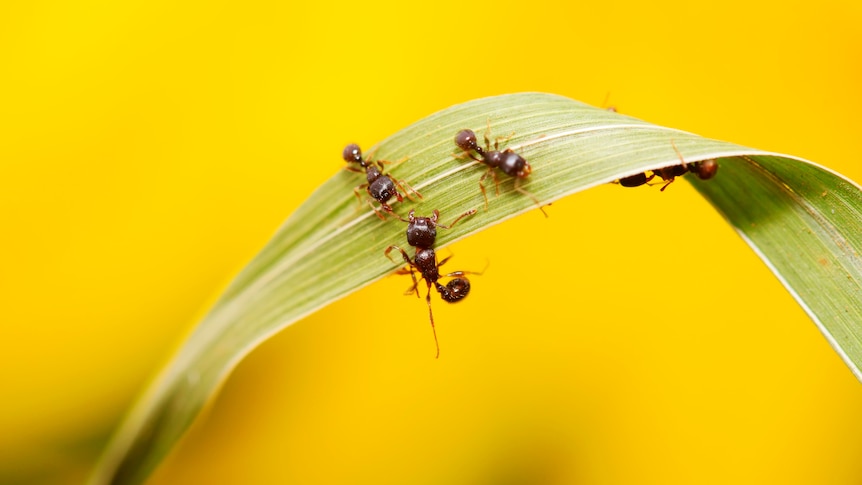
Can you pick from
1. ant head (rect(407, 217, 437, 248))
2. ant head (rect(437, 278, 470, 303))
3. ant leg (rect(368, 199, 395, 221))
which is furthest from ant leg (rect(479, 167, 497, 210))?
ant head (rect(437, 278, 470, 303))

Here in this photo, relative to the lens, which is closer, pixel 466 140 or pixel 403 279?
pixel 466 140

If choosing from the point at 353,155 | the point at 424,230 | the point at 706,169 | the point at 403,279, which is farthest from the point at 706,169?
the point at 403,279

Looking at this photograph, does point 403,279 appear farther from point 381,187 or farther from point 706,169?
point 706,169

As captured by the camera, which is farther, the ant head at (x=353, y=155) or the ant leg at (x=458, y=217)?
the ant head at (x=353, y=155)

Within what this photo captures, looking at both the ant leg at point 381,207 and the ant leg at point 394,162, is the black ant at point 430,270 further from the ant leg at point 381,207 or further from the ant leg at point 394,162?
the ant leg at point 394,162

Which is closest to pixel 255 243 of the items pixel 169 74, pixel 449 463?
pixel 169 74

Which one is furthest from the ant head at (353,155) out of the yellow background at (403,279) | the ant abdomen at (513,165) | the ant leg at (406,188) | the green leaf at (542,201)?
the yellow background at (403,279)

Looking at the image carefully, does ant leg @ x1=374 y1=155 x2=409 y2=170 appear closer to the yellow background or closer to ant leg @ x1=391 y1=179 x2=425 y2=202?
ant leg @ x1=391 y1=179 x2=425 y2=202
